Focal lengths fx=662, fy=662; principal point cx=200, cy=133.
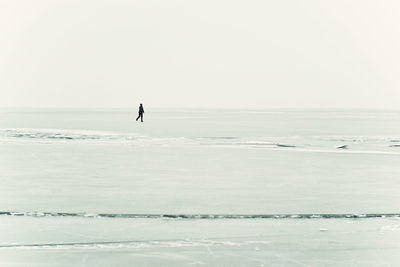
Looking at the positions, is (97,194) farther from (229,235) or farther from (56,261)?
(56,261)

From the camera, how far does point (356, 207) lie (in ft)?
33.9

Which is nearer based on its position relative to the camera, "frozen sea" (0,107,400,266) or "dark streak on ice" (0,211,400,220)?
"frozen sea" (0,107,400,266)

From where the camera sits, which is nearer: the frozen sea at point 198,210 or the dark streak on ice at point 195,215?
the frozen sea at point 198,210

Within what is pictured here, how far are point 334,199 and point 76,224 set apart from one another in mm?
4597

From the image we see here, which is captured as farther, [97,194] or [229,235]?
[97,194]

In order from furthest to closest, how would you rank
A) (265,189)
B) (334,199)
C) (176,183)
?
(176,183), (265,189), (334,199)

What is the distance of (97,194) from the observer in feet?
37.7

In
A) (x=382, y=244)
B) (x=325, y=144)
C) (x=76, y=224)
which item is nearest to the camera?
(x=382, y=244)

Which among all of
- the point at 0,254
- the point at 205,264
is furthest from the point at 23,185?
the point at 205,264

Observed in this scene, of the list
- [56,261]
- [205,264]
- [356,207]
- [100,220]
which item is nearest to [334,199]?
[356,207]

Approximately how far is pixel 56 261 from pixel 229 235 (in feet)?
7.61

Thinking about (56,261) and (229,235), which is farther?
(229,235)

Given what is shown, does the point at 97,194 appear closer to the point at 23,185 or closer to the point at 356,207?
the point at 23,185

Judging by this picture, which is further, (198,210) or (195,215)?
(198,210)
